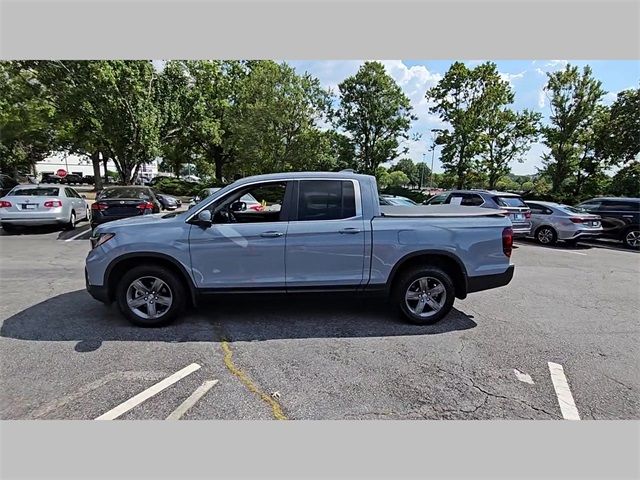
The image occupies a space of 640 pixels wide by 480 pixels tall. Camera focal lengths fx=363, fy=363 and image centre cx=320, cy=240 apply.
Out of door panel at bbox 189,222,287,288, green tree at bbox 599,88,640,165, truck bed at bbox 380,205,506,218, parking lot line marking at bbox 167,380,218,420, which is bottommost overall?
parking lot line marking at bbox 167,380,218,420

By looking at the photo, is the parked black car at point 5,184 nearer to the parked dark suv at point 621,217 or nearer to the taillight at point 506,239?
the taillight at point 506,239

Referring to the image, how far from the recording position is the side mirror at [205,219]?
4.09m

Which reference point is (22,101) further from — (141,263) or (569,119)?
(569,119)

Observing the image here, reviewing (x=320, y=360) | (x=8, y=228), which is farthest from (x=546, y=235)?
(x=8, y=228)

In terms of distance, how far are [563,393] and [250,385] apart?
2.71m

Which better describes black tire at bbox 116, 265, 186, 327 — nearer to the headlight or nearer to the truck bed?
the headlight

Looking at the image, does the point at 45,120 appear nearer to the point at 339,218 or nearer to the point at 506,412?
the point at 339,218

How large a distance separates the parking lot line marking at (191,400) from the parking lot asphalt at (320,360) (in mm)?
13

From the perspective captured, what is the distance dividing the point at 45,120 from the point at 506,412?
88.9 feet

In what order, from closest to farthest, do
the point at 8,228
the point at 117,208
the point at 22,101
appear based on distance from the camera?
the point at 117,208 < the point at 8,228 < the point at 22,101

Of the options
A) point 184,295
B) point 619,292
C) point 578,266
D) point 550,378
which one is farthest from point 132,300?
point 578,266

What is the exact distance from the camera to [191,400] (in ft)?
9.68

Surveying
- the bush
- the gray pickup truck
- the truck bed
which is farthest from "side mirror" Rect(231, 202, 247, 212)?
the bush

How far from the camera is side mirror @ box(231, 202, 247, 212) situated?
4684 mm
